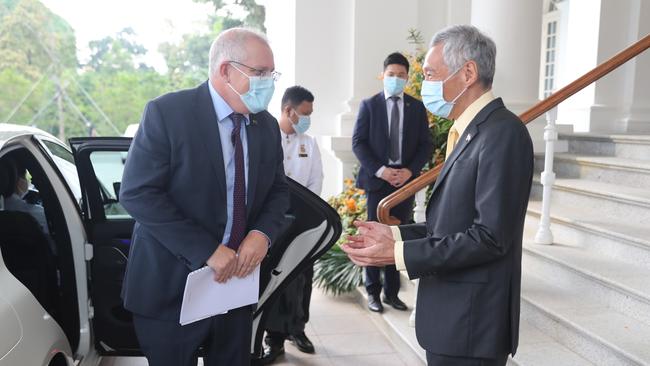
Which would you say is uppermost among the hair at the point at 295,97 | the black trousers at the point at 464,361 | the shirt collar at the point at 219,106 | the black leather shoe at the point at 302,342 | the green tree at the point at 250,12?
the green tree at the point at 250,12

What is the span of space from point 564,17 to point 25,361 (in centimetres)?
1029

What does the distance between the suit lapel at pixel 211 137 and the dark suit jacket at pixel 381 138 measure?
7.78 feet

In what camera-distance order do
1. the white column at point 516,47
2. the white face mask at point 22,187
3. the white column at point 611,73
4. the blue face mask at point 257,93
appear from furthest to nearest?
the white column at point 611,73 < the white column at point 516,47 < the white face mask at point 22,187 < the blue face mask at point 257,93

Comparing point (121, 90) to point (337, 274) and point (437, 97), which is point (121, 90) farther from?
point (437, 97)

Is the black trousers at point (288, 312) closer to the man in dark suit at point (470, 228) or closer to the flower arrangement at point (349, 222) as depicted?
the flower arrangement at point (349, 222)

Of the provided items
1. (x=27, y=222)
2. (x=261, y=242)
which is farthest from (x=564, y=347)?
(x=27, y=222)

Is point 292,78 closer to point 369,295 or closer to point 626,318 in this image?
point 369,295

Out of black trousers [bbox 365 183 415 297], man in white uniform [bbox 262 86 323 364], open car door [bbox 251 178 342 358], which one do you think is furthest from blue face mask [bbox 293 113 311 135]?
open car door [bbox 251 178 342 358]

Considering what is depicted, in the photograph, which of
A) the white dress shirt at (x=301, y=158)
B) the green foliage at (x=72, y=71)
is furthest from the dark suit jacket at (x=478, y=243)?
the green foliage at (x=72, y=71)

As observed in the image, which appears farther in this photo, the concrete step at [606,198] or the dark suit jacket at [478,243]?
the concrete step at [606,198]

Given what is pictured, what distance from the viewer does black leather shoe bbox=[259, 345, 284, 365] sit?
11.1ft

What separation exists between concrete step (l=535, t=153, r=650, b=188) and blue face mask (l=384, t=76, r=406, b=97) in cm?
190

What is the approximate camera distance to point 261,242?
194cm

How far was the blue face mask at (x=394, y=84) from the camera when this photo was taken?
4.07 meters
